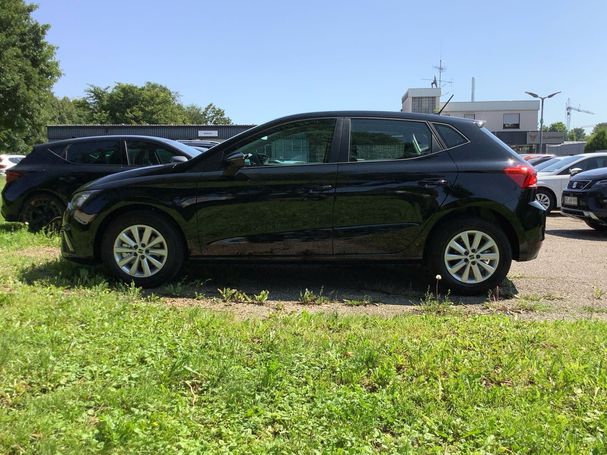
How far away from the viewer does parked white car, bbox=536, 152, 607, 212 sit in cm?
1305

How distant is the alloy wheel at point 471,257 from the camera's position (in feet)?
16.8

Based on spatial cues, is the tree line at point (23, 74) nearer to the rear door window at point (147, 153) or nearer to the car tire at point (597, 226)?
the rear door window at point (147, 153)

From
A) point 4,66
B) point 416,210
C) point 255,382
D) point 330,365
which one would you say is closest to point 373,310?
point 416,210

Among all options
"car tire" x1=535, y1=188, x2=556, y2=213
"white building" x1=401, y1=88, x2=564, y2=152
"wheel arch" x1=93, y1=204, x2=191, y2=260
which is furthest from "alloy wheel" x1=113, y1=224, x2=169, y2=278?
"white building" x1=401, y1=88, x2=564, y2=152

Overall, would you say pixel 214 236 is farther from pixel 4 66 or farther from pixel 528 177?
pixel 4 66

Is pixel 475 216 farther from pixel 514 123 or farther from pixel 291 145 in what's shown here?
pixel 514 123

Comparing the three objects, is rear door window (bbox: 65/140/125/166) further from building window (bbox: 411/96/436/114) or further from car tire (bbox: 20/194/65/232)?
building window (bbox: 411/96/436/114)

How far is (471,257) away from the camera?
16.9 ft

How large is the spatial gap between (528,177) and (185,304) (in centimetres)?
339

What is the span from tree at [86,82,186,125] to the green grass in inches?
2550

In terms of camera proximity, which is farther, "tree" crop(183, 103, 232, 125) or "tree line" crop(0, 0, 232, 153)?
"tree" crop(183, 103, 232, 125)

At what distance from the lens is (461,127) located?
5305 millimetres

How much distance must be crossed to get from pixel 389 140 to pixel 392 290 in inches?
58.3

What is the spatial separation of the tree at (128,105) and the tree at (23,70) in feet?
105
